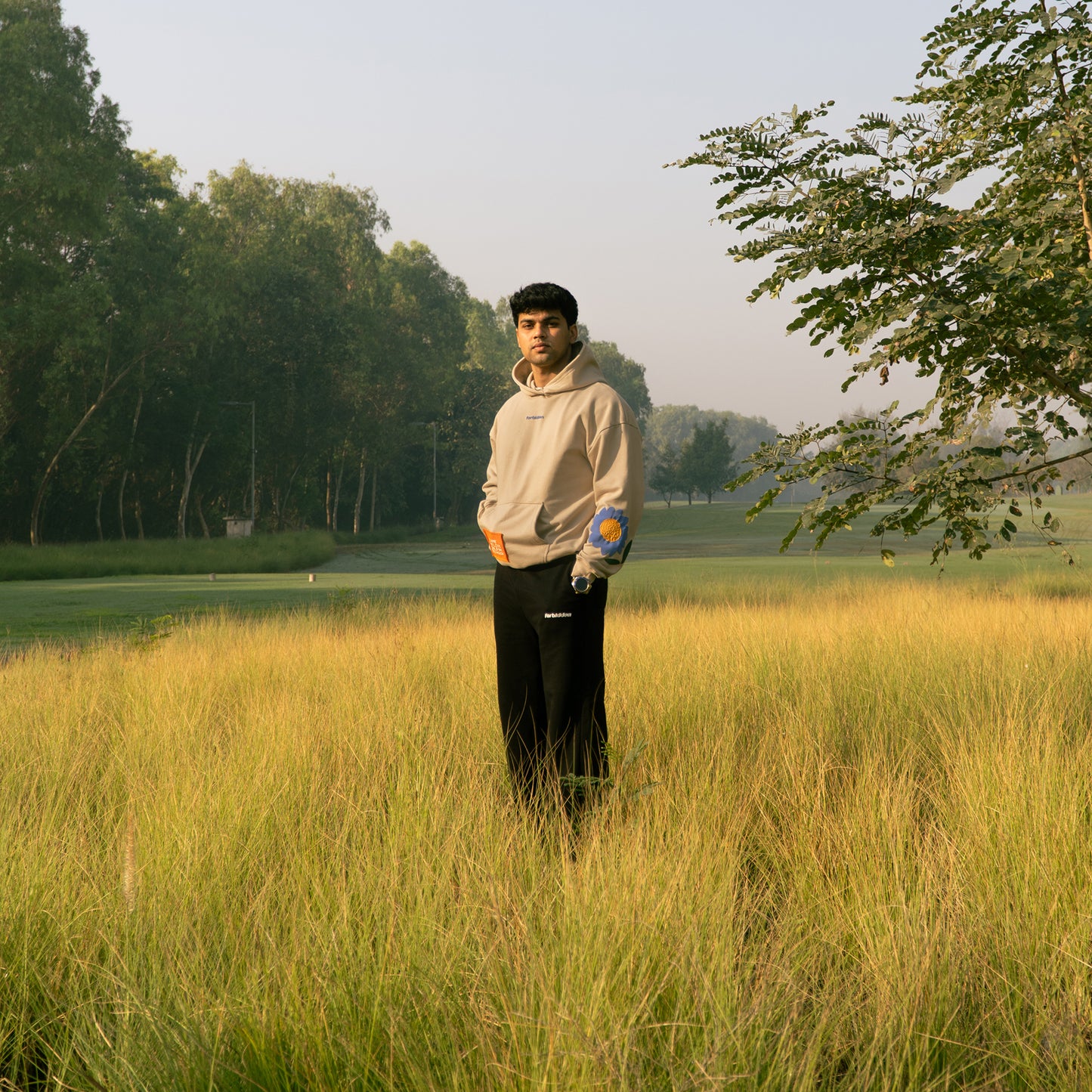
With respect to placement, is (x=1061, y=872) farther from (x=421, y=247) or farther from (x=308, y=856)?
(x=421, y=247)

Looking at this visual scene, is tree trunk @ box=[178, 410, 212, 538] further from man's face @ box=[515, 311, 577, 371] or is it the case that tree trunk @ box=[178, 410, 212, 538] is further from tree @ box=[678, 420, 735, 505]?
tree @ box=[678, 420, 735, 505]

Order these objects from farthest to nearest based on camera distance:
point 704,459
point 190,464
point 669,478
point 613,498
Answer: point 669,478 → point 704,459 → point 190,464 → point 613,498

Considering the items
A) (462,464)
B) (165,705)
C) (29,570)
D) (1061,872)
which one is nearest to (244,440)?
(29,570)

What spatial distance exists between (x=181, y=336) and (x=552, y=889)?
3840 centimetres

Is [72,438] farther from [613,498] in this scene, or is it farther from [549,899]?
[549,899]

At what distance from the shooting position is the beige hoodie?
12.2 ft

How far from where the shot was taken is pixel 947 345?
13.5 feet

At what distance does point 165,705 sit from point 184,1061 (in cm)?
399


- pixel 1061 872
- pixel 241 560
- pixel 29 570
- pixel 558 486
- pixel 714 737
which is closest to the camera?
pixel 1061 872

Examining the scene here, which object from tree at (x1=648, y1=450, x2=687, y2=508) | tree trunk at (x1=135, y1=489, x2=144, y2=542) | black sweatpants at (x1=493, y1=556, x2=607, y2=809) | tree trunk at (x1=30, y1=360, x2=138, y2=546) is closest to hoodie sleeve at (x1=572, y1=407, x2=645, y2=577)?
black sweatpants at (x1=493, y1=556, x2=607, y2=809)

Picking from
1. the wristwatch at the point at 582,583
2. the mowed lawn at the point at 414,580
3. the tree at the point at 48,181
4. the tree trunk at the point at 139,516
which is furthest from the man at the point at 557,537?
the tree trunk at the point at 139,516

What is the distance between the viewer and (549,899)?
297cm

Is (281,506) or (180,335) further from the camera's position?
(281,506)

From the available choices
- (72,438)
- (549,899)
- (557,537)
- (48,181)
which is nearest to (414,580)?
(48,181)
